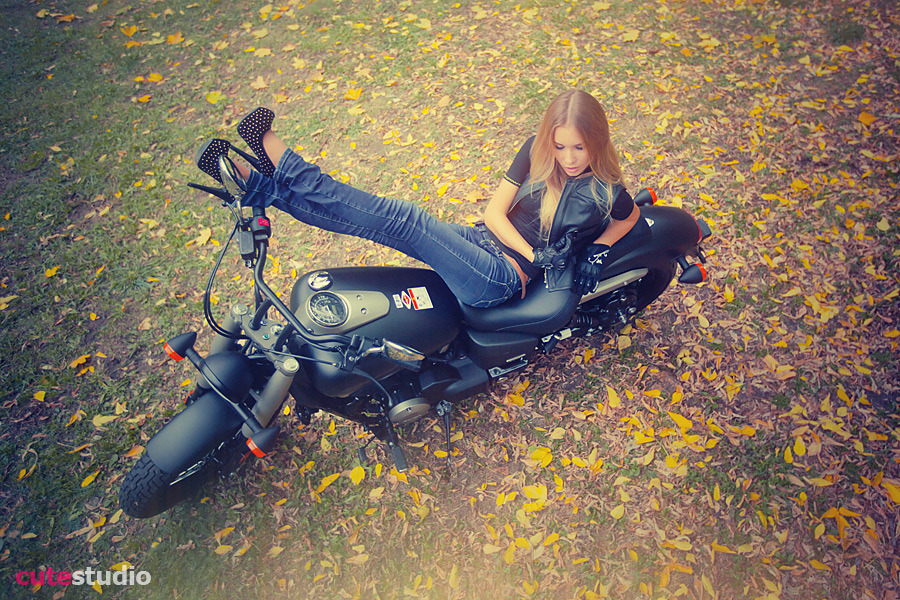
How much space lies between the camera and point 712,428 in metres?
3.47

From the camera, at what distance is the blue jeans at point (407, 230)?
2.56 meters

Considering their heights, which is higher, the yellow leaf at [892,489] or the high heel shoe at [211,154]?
the high heel shoe at [211,154]

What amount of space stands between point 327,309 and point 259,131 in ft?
3.18

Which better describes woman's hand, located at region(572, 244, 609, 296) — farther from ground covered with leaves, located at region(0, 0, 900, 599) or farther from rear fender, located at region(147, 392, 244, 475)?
rear fender, located at region(147, 392, 244, 475)

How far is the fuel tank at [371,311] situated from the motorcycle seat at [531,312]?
170mm

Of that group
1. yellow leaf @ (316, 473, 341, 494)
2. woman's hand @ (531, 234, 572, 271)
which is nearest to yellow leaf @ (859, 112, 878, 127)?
woman's hand @ (531, 234, 572, 271)

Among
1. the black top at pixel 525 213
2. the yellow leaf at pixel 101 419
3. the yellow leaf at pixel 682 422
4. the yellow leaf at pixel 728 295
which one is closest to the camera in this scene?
the black top at pixel 525 213

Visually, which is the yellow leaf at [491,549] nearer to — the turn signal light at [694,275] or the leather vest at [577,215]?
the leather vest at [577,215]

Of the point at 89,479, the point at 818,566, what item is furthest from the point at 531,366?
the point at 89,479

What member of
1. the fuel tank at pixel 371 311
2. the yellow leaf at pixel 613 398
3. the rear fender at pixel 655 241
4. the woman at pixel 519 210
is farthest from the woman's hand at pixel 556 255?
the yellow leaf at pixel 613 398

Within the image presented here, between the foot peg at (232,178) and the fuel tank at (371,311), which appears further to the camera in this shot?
the fuel tank at (371,311)

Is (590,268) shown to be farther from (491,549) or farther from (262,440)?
(262,440)

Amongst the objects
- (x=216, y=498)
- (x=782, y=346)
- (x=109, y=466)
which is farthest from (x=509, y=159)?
(x=109, y=466)

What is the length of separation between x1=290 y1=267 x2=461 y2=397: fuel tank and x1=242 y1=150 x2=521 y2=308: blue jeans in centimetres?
15
